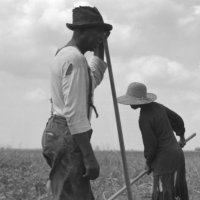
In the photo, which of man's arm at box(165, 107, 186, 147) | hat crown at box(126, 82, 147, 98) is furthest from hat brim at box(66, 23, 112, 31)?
man's arm at box(165, 107, 186, 147)

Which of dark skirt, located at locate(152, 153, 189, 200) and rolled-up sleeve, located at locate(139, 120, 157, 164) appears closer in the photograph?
rolled-up sleeve, located at locate(139, 120, 157, 164)

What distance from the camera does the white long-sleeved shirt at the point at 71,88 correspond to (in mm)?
3354

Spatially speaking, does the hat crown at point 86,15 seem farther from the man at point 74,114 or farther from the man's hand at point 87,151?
the man's hand at point 87,151

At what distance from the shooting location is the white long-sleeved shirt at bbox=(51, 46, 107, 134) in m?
3.35

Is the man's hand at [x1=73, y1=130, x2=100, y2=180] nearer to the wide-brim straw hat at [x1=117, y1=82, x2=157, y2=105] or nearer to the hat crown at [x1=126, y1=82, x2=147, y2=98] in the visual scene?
the wide-brim straw hat at [x1=117, y1=82, x2=157, y2=105]

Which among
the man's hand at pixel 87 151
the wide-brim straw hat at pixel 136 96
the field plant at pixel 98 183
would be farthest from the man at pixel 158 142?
the man's hand at pixel 87 151

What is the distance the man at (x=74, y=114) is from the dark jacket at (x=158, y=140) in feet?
7.97

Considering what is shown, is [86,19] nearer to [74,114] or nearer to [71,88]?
[71,88]

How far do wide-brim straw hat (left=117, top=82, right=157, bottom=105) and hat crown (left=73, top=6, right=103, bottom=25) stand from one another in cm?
247

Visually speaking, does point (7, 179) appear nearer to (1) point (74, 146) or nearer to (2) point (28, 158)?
(2) point (28, 158)

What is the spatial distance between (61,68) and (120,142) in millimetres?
653

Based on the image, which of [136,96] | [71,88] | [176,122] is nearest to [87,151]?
[71,88]

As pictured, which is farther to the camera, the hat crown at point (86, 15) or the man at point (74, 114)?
the hat crown at point (86, 15)

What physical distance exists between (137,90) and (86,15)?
2697mm
